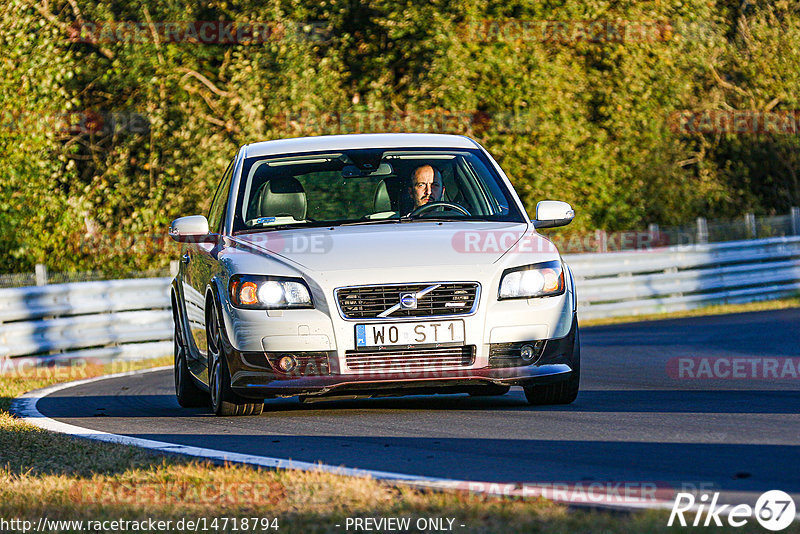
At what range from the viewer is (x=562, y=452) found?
6543 mm

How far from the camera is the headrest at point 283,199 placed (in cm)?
909

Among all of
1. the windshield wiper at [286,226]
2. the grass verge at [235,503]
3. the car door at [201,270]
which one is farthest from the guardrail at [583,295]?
the grass verge at [235,503]

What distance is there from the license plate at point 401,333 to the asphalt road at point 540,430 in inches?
17.7

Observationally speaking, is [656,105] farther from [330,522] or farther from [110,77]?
[330,522]

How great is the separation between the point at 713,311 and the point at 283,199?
49.6 ft

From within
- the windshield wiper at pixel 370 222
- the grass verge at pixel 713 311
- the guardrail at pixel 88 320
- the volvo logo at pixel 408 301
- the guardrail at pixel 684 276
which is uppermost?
the windshield wiper at pixel 370 222

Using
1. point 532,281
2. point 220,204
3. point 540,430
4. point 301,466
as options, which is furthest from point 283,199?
point 301,466

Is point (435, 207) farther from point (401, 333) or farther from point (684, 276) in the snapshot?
point (684, 276)

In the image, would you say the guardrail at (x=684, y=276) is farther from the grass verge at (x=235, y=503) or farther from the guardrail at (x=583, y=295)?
the grass verge at (x=235, y=503)

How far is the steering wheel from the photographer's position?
29.8ft

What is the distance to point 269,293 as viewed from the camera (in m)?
8.14

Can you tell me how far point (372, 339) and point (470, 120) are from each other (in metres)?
18.6

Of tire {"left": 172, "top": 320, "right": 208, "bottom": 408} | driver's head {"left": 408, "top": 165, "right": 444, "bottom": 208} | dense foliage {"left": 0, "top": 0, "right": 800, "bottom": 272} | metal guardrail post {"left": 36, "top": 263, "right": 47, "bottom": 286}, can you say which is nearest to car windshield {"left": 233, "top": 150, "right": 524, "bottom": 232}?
driver's head {"left": 408, "top": 165, "right": 444, "bottom": 208}

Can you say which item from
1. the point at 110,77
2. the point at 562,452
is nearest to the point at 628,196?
the point at 110,77
